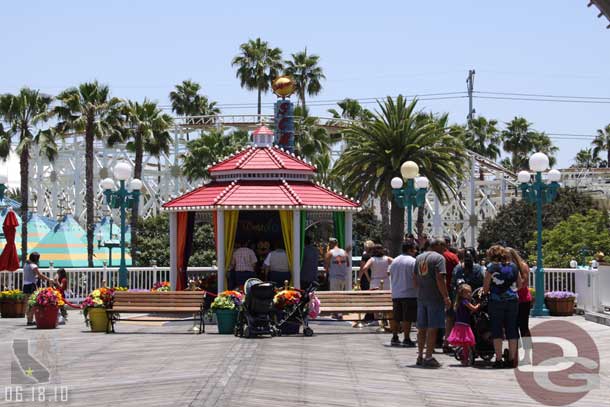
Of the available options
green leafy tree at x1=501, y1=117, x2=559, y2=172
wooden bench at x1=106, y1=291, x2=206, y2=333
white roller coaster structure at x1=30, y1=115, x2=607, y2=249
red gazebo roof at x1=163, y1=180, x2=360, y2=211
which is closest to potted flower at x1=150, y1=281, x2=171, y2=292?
red gazebo roof at x1=163, y1=180, x2=360, y2=211

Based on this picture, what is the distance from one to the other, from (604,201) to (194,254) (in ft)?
87.8

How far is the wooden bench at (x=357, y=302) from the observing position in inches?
716

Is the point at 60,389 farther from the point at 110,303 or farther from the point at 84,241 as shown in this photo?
the point at 84,241

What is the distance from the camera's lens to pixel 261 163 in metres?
23.3

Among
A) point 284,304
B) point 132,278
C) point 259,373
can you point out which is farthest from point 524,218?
point 259,373

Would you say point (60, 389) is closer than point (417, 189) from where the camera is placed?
Yes

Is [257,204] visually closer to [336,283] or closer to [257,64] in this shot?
[336,283]

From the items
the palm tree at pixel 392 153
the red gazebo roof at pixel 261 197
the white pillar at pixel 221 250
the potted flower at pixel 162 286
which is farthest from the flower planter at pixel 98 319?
the palm tree at pixel 392 153

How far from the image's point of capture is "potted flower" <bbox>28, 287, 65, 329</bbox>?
63.9 ft

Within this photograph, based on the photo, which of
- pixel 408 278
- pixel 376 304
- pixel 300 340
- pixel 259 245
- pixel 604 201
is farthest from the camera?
pixel 604 201

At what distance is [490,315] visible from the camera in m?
12.9

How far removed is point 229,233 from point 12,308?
4.95m

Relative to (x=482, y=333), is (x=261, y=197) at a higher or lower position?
higher

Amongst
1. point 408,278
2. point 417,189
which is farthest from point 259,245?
point 408,278
